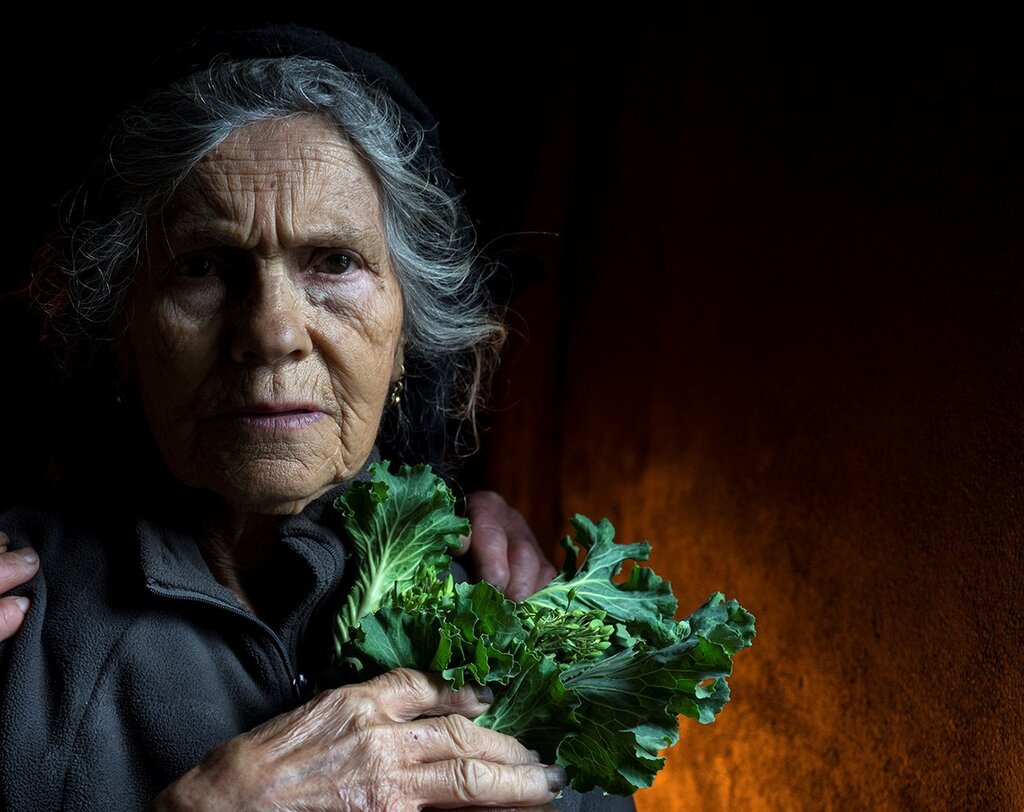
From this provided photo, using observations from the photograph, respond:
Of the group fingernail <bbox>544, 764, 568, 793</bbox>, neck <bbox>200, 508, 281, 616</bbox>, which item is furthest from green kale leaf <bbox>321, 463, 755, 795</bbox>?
neck <bbox>200, 508, 281, 616</bbox>

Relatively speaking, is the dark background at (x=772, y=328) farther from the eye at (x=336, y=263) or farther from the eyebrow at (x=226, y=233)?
the eye at (x=336, y=263)

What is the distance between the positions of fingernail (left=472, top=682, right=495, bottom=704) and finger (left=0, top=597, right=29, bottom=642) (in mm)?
760

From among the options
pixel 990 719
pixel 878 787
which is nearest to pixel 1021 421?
pixel 990 719

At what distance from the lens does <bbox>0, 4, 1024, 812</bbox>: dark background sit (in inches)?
60.6

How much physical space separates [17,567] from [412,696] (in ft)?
2.37

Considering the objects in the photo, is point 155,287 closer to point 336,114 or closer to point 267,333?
point 267,333

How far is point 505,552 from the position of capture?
2092 mm

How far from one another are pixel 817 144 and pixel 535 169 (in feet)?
4.43

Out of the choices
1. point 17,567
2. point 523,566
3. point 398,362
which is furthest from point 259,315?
point 523,566

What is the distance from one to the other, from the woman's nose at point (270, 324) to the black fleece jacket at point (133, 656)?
33 centimetres

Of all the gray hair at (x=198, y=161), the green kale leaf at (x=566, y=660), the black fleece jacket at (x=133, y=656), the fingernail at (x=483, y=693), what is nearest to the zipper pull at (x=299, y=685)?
the black fleece jacket at (x=133, y=656)

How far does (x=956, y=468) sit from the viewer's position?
1570mm

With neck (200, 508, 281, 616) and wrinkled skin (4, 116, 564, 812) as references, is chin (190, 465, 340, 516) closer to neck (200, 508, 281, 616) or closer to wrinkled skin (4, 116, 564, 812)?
wrinkled skin (4, 116, 564, 812)

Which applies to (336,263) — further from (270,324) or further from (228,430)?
(228,430)
